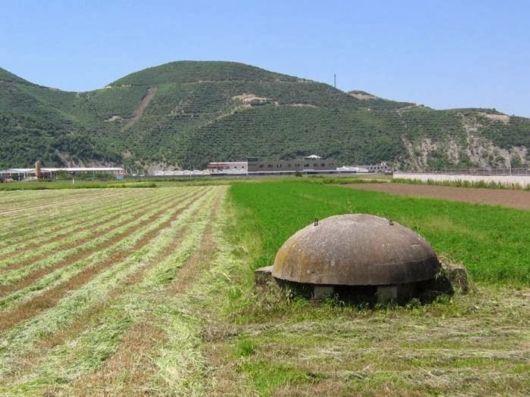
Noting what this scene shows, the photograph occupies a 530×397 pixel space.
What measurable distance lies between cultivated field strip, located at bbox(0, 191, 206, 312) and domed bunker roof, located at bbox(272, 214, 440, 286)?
487 centimetres

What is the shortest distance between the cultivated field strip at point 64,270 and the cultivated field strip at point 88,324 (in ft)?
0.36

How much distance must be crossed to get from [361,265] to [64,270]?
8456mm

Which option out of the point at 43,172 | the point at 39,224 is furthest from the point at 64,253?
the point at 43,172

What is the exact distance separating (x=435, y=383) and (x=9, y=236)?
2186 cm

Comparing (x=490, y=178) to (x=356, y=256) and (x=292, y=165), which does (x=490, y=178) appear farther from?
(x=292, y=165)

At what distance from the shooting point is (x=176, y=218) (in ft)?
112

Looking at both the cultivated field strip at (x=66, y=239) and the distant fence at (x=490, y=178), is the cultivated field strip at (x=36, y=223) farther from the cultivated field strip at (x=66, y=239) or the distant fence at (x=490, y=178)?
the distant fence at (x=490, y=178)

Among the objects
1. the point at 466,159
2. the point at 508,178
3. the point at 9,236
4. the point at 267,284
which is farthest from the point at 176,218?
the point at 466,159

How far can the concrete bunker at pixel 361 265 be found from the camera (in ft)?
37.2

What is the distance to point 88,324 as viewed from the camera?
10789mm

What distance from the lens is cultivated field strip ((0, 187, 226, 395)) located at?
8133 mm

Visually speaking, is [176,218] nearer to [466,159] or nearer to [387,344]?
[387,344]

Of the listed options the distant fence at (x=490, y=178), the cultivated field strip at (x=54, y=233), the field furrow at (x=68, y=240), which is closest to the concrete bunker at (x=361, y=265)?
the field furrow at (x=68, y=240)

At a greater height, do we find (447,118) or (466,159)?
(447,118)
